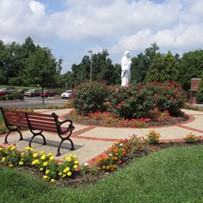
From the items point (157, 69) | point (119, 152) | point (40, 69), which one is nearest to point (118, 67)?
point (157, 69)

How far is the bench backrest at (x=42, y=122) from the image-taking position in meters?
5.86

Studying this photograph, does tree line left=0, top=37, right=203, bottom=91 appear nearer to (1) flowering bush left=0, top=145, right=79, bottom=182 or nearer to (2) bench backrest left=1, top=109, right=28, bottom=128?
(2) bench backrest left=1, top=109, right=28, bottom=128

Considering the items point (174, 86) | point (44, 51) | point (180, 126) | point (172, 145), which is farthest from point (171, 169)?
point (44, 51)

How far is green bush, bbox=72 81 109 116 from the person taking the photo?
1140cm

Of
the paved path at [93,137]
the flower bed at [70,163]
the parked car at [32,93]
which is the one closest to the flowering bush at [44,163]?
the flower bed at [70,163]

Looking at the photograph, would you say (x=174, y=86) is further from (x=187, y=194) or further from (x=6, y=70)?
(x=6, y=70)

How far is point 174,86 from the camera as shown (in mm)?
13102

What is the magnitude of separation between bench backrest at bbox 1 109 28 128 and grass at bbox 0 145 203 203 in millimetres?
2228

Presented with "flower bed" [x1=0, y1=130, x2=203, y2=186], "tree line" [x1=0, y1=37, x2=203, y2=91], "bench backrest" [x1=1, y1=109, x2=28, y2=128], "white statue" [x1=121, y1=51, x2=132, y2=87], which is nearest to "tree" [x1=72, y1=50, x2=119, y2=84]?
"tree line" [x1=0, y1=37, x2=203, y2=91]

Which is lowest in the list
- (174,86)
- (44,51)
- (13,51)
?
(174,86)

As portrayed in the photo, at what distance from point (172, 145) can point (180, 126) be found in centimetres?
339

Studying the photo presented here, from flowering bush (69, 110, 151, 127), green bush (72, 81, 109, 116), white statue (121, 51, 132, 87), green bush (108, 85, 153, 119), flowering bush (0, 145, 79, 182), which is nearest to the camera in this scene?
flowering bush (0, 145, 79, 182)

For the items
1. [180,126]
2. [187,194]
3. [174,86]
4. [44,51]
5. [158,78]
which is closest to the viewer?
[187,194]

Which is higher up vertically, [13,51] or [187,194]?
[13,51]
